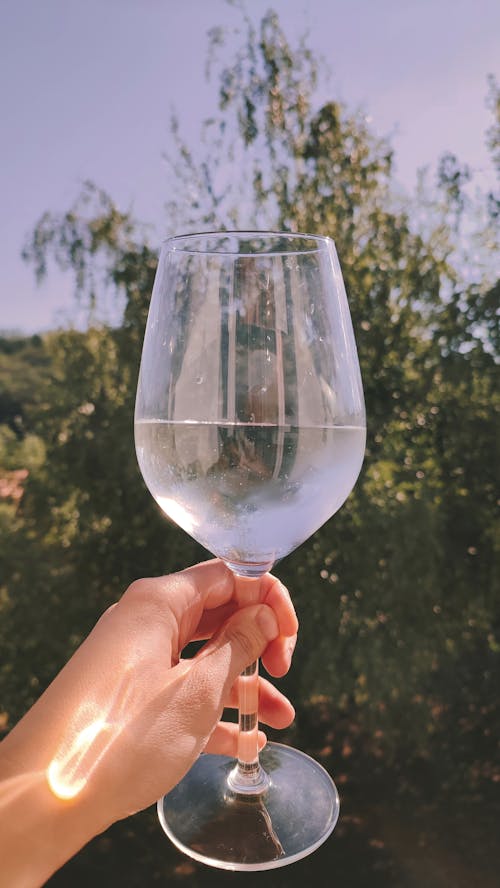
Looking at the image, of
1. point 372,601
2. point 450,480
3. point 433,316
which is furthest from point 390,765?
point 433,316

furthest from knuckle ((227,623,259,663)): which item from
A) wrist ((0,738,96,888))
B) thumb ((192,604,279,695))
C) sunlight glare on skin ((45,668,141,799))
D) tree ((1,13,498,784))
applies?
tree ((1,13,498,784))

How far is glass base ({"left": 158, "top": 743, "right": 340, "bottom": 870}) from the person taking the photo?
0.93 m

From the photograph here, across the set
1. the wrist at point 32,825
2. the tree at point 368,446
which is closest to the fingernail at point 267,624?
the wrist at point 32,825

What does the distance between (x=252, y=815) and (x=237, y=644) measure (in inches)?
10.7

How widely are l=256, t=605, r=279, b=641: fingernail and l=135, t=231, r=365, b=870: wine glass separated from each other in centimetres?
8

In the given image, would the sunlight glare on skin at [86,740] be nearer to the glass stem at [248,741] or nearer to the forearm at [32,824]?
the forearm at [32,824]

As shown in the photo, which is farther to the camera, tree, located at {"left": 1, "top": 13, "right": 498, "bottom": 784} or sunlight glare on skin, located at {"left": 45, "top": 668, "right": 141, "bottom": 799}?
tree, located at {"left": 1, "top": 13, "right": 498, "bottom": 784}

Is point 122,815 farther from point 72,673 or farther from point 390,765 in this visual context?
point 390,765

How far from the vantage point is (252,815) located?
1014mm

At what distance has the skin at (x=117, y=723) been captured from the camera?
0.78m

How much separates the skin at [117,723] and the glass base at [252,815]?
129 mm

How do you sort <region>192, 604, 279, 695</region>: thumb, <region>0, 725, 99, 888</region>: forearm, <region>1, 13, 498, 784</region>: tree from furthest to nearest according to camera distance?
<region>1, 13, 498, 784</region>: tree
<region>192, 604, 279, 695</region>: thumb
<region>0, 725, 99, 888</region>: forearm

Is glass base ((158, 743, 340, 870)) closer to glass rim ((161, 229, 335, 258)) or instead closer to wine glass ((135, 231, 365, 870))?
wine glass ((135, 231, 365, 870))

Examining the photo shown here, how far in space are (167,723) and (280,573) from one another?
2381 millimetres
